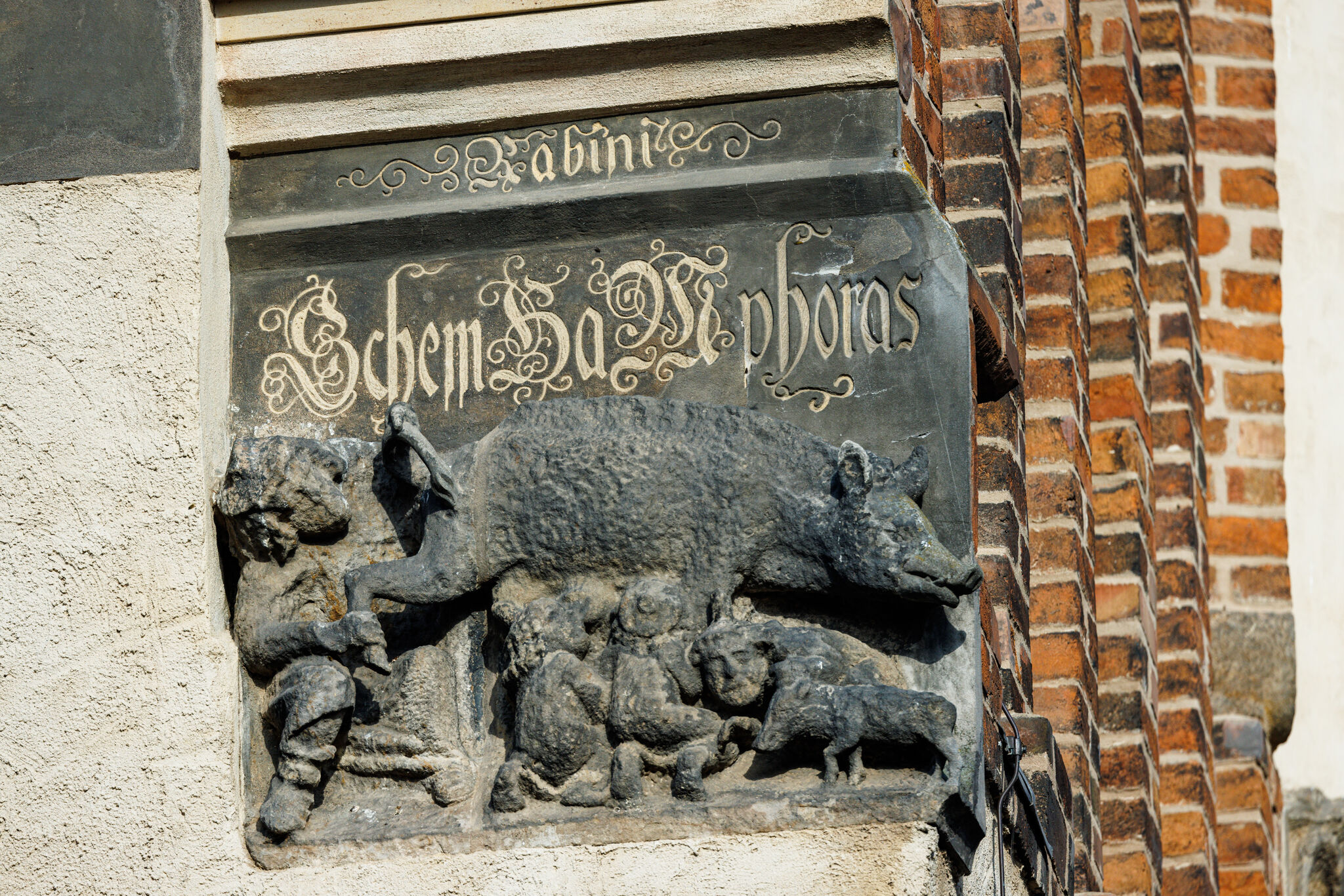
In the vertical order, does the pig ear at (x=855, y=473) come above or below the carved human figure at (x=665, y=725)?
above

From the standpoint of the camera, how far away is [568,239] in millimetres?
3932

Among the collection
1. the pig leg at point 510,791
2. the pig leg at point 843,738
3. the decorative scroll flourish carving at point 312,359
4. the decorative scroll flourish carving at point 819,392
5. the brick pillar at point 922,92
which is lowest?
the pig leg at point 510,791

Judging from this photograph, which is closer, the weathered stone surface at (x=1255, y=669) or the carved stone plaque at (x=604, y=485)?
the carved stone plaque at (x=604, y=485)

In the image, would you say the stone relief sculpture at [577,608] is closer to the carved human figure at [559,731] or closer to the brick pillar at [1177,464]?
the carved human figure at [559,731]

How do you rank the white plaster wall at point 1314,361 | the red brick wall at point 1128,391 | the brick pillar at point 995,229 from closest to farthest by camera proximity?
the brick pillar at point 995,229
the red brick wall at point 1128,391
the white plaster wall at point 1314,361

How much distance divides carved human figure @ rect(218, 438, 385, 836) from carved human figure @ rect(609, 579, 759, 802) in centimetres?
44

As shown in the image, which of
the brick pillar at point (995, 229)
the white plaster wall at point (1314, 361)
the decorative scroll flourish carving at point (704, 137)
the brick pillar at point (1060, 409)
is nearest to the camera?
the decorative scroll flourish carving at point (704, 137)

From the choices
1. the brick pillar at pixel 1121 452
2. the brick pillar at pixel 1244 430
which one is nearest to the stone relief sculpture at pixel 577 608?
the brick pillar at pixel 1121 452

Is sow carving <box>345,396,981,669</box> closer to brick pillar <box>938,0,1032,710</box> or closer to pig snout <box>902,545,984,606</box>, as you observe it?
pig snout <box>902,545,984,606</box>

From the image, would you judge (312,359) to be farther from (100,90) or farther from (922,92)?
(922,92)

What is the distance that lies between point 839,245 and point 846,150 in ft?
0.57

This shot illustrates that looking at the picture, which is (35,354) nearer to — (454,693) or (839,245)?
(454,693)

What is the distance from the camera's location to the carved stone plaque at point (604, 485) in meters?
3.50

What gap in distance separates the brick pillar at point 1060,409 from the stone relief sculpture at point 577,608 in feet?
6.30
